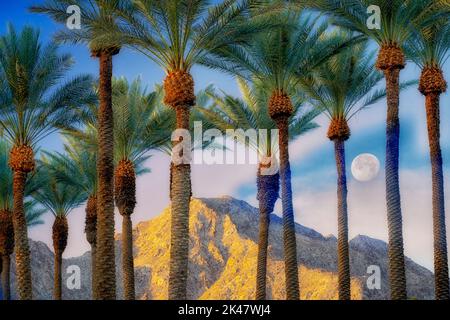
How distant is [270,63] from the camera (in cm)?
2547

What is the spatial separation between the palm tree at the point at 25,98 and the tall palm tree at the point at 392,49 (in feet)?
30.9

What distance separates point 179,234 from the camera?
1944cm

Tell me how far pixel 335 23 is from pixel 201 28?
17.8 ft

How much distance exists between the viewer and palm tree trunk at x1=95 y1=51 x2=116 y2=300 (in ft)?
69.3

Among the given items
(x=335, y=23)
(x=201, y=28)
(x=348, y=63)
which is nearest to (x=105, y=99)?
(x=201, y=28)

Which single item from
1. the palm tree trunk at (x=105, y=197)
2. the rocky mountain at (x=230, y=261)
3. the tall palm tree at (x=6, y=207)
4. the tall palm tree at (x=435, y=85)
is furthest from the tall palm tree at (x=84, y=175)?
the rocky mountain at (x=230, y=261)

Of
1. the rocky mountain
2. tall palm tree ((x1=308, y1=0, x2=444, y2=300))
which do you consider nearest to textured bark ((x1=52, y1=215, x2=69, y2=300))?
tall palm tree ((x1=308, y1=0, x2=444, y2=300))

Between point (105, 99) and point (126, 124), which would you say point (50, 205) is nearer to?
point (126, 124)

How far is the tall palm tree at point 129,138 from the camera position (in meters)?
29.0

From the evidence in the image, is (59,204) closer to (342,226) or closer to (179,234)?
(342,226)

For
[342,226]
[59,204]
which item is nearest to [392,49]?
[342,226]

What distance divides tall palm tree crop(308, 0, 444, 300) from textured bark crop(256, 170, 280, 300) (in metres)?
7.75

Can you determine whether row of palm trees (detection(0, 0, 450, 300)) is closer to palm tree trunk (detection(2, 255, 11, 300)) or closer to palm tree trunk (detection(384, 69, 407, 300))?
palm tree trunk (detection(384, 69, 407, 300))
